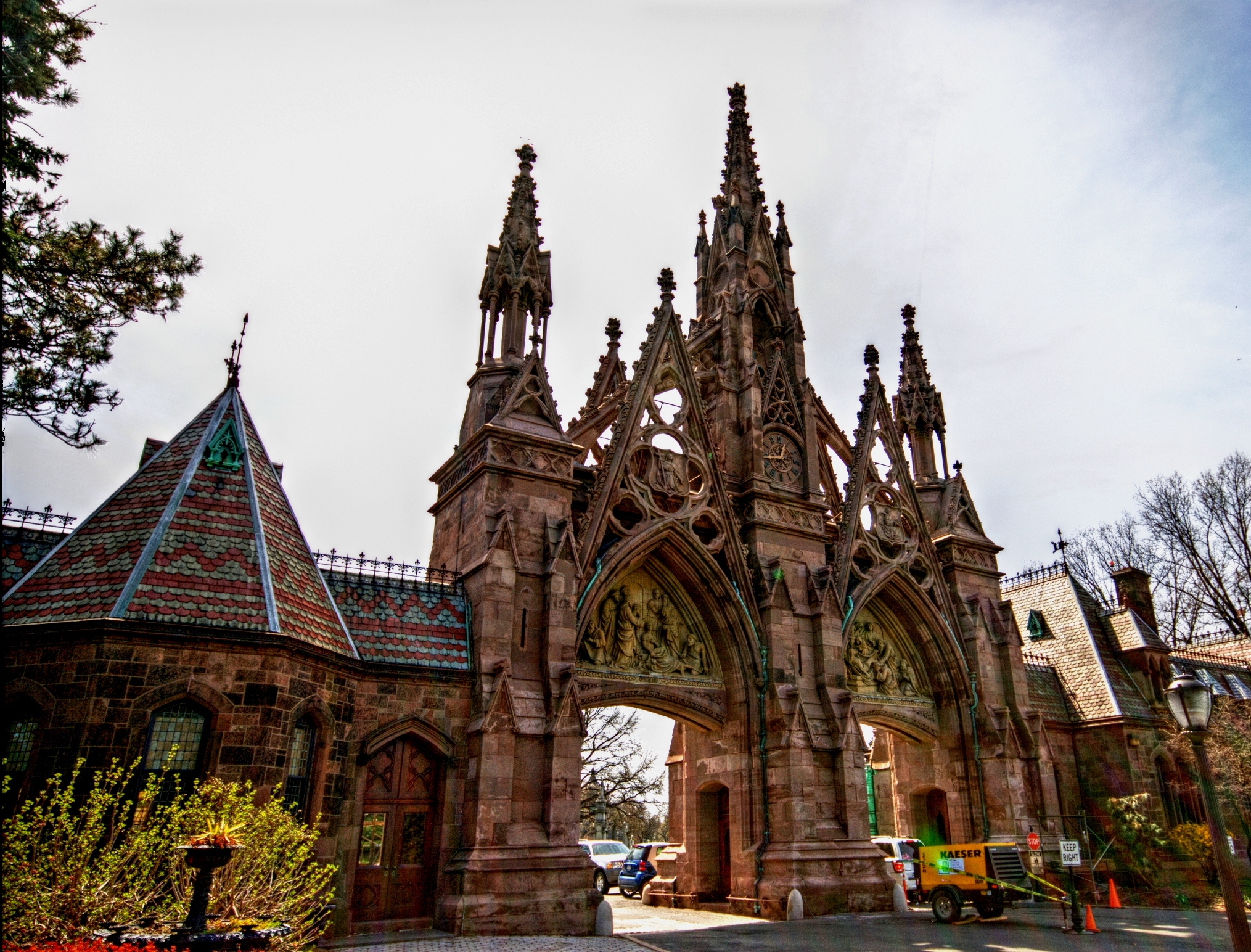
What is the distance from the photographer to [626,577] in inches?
778

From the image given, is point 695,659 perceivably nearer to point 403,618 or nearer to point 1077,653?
point 403,618

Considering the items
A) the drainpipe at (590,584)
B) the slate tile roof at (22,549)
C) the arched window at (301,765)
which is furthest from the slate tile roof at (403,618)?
the slate tile roof at (22,549)

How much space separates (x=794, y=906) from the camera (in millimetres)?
17141

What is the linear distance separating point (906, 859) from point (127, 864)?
18.8 meters

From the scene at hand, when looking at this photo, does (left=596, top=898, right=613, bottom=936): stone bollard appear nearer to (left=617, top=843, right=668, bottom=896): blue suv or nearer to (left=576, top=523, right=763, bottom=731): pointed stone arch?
(left=576, top=523, right=763, bottom=731): pointed stone arch

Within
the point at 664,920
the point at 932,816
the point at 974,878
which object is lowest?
the point at 664,920

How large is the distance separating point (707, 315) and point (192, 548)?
16.4m

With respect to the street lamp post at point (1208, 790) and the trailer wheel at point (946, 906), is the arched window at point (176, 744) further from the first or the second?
the trailer wheel at point (946, 906)

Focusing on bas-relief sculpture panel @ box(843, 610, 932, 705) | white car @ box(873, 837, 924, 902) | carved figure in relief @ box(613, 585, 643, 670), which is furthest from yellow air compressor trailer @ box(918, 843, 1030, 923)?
carved figure in relief @ box(613, 585, 643, 670)

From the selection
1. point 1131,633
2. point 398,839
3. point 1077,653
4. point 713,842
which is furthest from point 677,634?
point 1131,633

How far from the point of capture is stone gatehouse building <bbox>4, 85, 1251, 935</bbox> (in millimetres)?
13242

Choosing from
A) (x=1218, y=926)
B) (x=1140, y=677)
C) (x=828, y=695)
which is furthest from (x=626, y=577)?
(x=1140, y=677)

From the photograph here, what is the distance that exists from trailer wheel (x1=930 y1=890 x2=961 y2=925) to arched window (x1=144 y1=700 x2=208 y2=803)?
550 inches

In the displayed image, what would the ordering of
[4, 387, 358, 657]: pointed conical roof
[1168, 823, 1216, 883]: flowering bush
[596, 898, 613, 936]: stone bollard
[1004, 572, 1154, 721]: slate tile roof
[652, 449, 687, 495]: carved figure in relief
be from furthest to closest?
[1004, 572, 1154, 721]: slate tile roof
[1168, 823, 1216, 883]: flowering bush
[652, 449, 687, 495]: carved figure in relief
[596, 898, 613, 936]: stone bollard
[4, 387, 358, 657]: pointed conical roof
